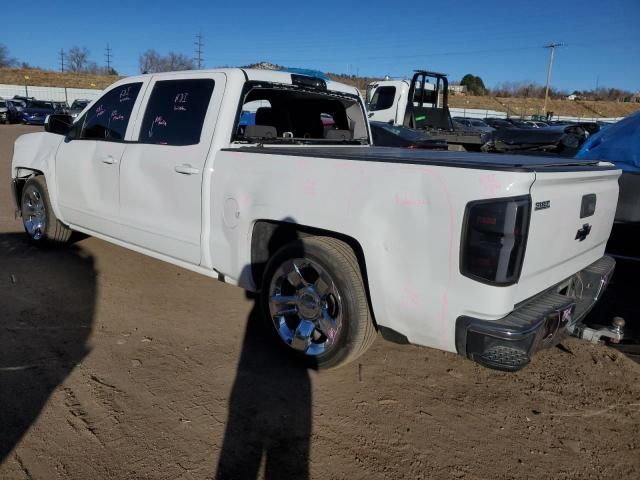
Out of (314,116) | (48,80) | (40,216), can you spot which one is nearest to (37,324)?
(40,216)

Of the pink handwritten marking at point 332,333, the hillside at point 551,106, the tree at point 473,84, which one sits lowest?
the pink handwritten marking at point 332,333

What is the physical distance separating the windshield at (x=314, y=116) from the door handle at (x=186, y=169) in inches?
35.7

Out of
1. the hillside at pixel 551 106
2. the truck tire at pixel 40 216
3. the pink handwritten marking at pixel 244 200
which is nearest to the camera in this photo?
the pink handwritten marking at pixel 244 200

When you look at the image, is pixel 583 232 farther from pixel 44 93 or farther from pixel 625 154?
pixel 44 93

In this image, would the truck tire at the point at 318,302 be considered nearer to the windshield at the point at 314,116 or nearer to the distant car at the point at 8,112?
the windshield at the point at 314,116

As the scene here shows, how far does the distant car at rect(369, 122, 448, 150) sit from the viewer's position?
32.1 feet

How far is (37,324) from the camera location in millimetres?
3975

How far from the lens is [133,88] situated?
4539 millimetres

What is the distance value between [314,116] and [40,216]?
331cm

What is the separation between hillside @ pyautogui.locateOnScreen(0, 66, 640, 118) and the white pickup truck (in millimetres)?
55175

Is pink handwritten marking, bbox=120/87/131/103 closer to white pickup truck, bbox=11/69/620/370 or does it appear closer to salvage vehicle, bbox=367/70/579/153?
white pickup truck, bbox=11/69/620/370

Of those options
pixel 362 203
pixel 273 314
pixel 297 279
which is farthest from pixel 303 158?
pixel 273 314

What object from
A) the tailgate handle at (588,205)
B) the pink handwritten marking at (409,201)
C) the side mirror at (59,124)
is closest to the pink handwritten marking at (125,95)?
the side mirror at (59,124)

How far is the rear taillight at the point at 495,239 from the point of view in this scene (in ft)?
7.82
